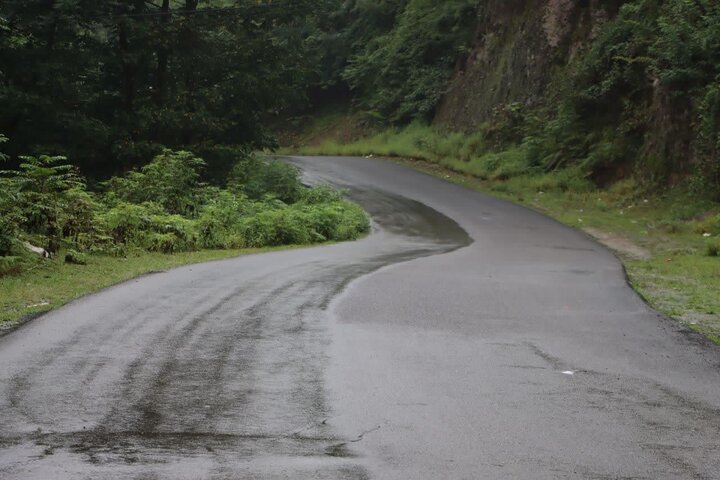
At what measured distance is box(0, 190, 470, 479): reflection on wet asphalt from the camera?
19.0 feet

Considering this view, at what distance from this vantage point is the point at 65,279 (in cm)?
1394

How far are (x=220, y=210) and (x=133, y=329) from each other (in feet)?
40.0

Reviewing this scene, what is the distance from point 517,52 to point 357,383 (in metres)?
37.1

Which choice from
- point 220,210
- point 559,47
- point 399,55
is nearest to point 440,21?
point 399,55

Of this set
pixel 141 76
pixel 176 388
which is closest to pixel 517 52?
pixel 141 76

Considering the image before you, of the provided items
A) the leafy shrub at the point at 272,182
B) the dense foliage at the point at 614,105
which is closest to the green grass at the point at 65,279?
the leafy shrub at the point at 272,182

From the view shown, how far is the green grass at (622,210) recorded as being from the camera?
14.4 meters

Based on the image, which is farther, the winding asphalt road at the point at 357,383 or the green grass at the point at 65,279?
the green grass at the point at 65,279

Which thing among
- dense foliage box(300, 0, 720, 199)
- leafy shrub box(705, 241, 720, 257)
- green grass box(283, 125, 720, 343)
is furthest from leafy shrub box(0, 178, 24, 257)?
dense foliage box(300, 0, 720, 199)

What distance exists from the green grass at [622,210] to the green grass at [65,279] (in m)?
8.31

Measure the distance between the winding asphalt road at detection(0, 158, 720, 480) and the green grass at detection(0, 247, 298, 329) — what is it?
59 cm

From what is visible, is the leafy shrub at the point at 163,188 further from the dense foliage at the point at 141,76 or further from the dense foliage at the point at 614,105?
the dense foliage at the point at 614,105

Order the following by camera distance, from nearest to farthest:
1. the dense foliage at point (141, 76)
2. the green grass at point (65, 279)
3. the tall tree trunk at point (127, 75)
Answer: the green grass at point (65, 279) < the dense foliage at point (141, 76) < the tall tree trunk at point (127, 75)

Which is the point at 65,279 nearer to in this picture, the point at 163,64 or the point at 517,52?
the point at 163,64
